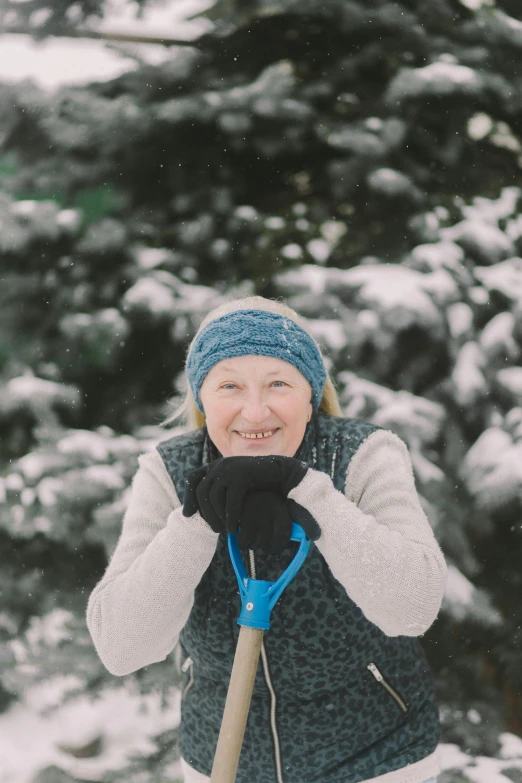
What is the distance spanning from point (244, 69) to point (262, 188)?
1.67 feet

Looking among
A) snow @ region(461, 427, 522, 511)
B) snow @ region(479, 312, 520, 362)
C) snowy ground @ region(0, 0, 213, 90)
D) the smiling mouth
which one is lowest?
snow @ region(461, 427, 522, 511)

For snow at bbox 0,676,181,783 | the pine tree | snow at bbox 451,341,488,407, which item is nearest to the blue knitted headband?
the pine tree

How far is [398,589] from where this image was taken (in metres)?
1.39

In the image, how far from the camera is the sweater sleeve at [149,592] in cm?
143

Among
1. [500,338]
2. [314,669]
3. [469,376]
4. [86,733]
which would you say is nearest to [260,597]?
[314,669]

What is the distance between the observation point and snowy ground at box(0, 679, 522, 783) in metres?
2.88

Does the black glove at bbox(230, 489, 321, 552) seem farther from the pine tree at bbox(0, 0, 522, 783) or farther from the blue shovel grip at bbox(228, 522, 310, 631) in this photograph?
the pine tree at bbox(0, 0, 522, 783)

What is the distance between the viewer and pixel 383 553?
1382 millimetres

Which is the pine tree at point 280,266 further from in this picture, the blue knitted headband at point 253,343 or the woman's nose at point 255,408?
the woman's nose at point 255,408

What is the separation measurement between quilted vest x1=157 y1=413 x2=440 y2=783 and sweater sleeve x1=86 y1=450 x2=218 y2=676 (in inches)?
5.1

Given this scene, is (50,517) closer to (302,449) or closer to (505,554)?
(302,449)

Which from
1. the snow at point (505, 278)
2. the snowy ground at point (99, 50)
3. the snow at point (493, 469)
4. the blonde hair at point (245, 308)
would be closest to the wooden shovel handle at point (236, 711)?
the blonde hair at point (245, 308)

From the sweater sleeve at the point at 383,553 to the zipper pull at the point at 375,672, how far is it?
0.20 metres

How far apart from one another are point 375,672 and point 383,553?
45cm
